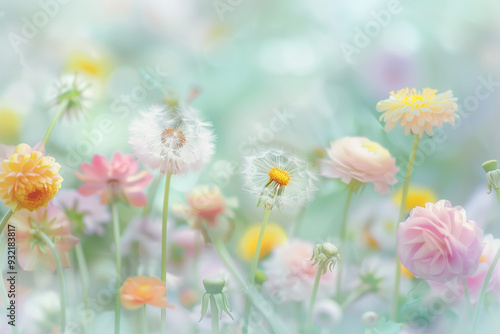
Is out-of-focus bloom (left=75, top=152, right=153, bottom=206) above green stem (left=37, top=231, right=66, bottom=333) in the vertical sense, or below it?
above

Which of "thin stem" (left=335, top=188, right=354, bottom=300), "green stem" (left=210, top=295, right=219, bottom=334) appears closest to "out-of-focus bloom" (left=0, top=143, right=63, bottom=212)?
"green stem" (left=210, top=295, right=219, bottom=334)

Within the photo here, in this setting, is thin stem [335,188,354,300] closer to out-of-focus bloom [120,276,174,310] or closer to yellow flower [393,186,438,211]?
yellow flower [393,186,438,211]

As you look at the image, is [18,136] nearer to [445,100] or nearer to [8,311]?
[8,311]

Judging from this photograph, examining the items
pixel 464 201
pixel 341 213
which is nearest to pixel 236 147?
pixel 341 213

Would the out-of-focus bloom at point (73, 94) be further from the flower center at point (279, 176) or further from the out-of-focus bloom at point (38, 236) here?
the flower center at point (279, 176)

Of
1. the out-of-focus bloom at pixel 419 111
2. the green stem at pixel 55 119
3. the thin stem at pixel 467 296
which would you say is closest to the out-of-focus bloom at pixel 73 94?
the green stem at pixel 55 119

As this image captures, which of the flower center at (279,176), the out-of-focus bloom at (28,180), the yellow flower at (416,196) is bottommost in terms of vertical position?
the out-of-focus bloom at (28,180)
